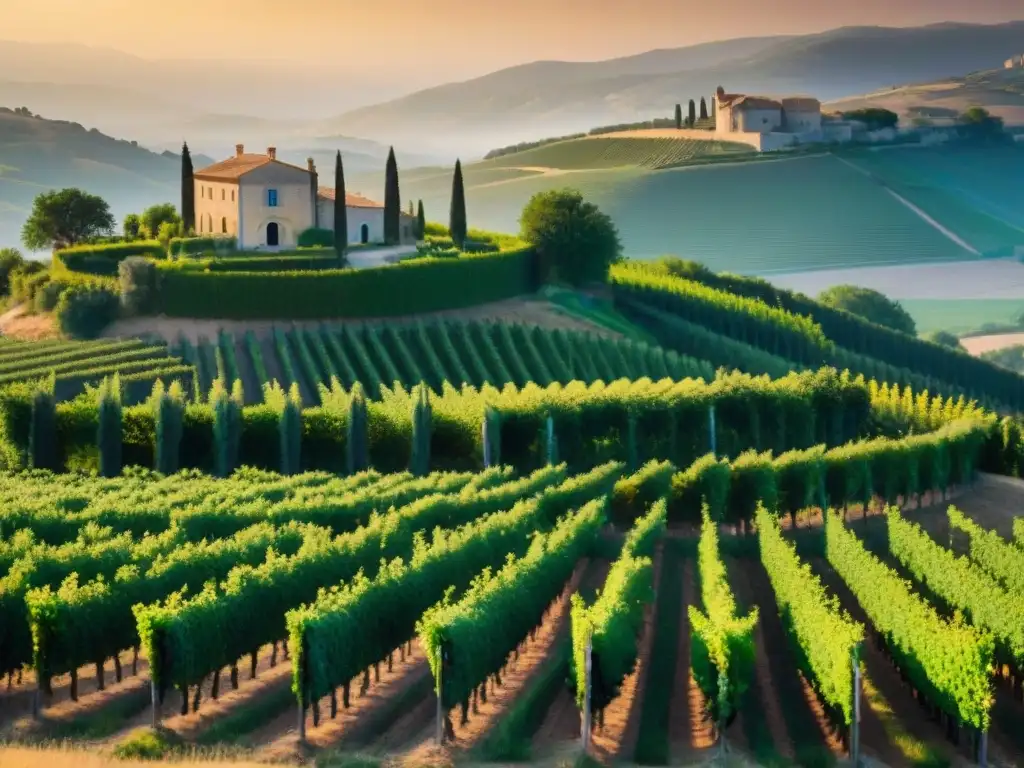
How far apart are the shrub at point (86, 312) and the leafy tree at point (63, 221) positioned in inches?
751

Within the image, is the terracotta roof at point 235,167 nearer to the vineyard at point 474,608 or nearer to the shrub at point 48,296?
the shrub at point 48,296

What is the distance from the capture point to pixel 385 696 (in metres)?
24.2

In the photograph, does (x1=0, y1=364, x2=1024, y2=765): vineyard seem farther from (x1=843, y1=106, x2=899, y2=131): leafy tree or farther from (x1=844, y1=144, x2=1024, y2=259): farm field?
(x1=843, y1=106, x2=899, y2=131): leafy tree

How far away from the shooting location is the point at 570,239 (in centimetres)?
6712

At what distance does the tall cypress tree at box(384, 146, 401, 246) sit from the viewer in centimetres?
6725

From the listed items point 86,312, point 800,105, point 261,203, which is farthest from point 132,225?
point 800,105

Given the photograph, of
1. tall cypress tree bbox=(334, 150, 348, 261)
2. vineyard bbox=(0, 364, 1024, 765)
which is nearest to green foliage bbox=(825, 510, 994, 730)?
vineyard bbox=(0, 364, 1024, 765)

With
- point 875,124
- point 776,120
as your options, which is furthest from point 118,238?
point 875,124

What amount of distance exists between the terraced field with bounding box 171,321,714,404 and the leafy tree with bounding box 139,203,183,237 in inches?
744

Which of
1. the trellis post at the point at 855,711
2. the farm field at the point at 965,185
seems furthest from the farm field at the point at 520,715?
the farm field at the point at 965,185

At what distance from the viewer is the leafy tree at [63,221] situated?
73562 mm

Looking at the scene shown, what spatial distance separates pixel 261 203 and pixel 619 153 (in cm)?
10049

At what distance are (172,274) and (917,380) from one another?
1275 inches

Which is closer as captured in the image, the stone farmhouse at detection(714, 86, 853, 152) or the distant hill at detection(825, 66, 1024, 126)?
the stone farmhouse at detection(714, 86, 853, 152)
